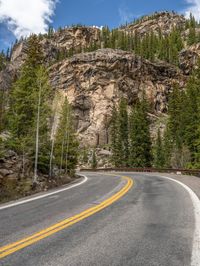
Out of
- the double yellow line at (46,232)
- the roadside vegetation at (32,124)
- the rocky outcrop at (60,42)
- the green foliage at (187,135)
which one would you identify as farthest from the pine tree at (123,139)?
the rocky outcrop at (60,42)

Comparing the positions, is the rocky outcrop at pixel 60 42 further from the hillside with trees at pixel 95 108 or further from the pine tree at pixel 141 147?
the pine tree at pixel 141 147

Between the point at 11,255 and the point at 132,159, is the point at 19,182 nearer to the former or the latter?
the point at 11,255

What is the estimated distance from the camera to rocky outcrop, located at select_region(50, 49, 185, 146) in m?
78.9

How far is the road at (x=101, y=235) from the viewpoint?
407 cm

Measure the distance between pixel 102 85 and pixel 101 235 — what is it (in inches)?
3108

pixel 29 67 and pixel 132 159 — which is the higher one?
pixel 29 67

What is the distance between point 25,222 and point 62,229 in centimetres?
131

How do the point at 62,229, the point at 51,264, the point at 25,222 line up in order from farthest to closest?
the point at 25,222 < the point at 62,229 < the point at 51,264

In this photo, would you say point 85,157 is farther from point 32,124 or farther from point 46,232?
point 46,232

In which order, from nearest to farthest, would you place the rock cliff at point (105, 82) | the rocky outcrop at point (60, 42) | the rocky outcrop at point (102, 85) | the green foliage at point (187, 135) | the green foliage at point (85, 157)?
the green foliage at point (187, 135) < the green foliage at point (85, 157) < the rocky outcrop at point (102, 85) < the rock cliff at point (105, 82) < the rocky outcrop at point (60, 42)

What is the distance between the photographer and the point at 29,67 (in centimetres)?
2777

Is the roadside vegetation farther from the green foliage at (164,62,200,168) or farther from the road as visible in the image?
the green foliage at (164,62,200,168)

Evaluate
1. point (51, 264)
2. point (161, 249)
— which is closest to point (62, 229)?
point (51, 264)

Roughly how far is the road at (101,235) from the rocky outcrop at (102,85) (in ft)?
223
